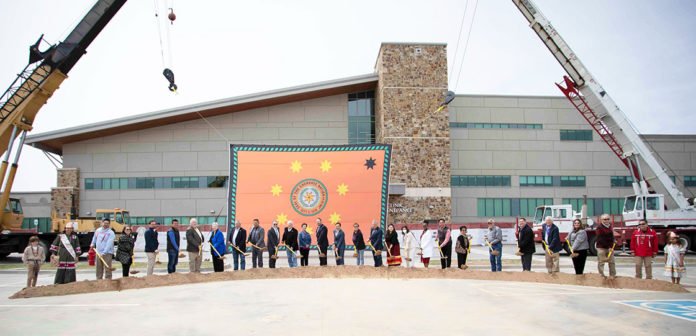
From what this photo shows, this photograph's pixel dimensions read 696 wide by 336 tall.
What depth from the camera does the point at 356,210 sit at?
21.3 m

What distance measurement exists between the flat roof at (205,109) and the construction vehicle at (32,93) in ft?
44.2

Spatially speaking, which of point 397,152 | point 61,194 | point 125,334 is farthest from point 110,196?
point 125,334

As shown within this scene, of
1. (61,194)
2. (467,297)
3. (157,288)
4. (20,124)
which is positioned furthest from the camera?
(61,194)

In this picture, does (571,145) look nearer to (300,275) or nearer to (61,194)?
(300,275)

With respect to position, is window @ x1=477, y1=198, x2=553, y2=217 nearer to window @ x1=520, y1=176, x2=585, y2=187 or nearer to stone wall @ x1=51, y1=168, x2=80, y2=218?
window @ x1=520, y1=176, x2=585, y2=187

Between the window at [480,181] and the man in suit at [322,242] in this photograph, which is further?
the window at [480,181]

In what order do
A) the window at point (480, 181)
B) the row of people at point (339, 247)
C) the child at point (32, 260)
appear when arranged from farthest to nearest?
the window at point (480, 181) < the child at point (32, 260) < the row of people at point (339, 247)

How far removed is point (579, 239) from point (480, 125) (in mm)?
30329

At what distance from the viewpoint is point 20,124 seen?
79.1ft

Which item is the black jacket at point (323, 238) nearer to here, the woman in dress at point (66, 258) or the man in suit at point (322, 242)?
the man in suit at point (322, 242)

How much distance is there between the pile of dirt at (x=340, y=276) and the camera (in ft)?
34.7

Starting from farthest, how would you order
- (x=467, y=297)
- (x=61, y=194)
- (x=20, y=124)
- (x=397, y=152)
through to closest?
(x=61, y=194)
(x=397, y=152)
(x=20, y=124)
(x=467, y=297)

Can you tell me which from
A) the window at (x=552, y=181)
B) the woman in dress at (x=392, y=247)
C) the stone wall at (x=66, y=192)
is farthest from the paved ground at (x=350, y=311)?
the window at (x=552, y=181)

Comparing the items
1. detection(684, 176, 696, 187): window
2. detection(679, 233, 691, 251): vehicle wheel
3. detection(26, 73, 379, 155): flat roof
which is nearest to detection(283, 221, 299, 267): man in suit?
detection(679, 233, 691, 251): vehicle wheel
